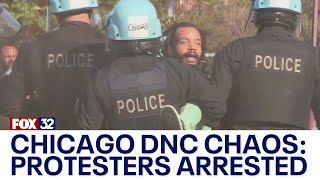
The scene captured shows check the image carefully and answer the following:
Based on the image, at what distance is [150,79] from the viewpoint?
11.4 ft

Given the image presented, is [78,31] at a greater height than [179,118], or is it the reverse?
[78,31]

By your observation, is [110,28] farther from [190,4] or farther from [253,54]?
[190,4]

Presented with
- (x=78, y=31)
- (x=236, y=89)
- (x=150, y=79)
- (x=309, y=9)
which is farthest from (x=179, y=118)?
(x=309, y=9)

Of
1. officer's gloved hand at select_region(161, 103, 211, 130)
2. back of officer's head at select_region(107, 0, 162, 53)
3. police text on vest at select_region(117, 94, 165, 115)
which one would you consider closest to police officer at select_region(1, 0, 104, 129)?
back of officer's head at select_region(107, 0, 162, 53)

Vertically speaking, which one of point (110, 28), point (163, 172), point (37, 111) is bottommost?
point (163, 172)

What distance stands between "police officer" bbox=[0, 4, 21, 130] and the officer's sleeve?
0.63 m

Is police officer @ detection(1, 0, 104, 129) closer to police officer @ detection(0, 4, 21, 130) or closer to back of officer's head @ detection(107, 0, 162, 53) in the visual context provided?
police officer @ detection(0, 4, 21, 130)

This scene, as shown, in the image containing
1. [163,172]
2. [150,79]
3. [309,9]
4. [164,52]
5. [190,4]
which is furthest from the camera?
[190,4]

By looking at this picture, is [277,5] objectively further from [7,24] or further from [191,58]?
[7,24]

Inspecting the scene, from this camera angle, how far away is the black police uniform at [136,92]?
3.45 metres

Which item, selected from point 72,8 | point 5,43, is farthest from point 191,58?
point 5,43

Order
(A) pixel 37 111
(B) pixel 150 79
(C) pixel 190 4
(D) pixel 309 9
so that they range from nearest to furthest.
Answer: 1. (B) pixel 150 79
2. (A) pixel 37 111
3. (D) pixel 309 9
4. (C) pixel 190 4

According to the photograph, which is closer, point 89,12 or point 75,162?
point 75,162

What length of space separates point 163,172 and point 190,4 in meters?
8.09
